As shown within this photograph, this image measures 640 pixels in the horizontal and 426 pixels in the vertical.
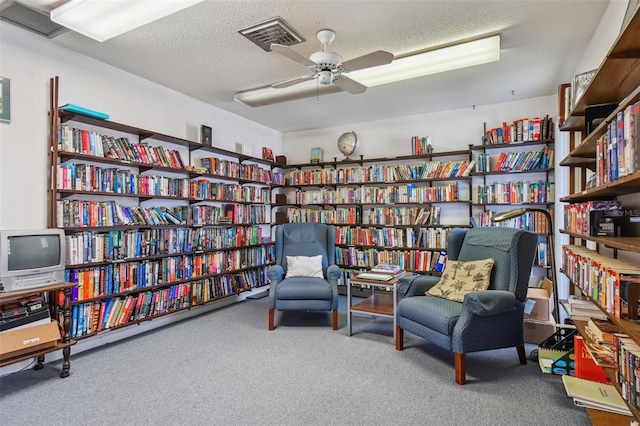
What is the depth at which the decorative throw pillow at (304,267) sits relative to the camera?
3.86 m

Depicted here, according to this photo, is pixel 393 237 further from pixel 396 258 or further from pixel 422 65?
pixel 422 65

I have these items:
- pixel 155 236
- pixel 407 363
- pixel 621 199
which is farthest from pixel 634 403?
pixel 155 236

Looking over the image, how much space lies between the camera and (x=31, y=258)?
248 cm

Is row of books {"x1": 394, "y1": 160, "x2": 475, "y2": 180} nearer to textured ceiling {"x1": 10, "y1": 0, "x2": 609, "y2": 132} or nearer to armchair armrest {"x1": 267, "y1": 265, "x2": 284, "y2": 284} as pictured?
textured ceiling {"x1": 10, "y1": 0, "x2": 609, "y2": 132}

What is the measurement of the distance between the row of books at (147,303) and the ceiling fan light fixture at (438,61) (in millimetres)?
2929

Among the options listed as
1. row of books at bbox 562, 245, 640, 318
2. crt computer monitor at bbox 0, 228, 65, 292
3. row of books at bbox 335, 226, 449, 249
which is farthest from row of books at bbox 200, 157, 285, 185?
row of books at bbox 562, 245, 640, 318

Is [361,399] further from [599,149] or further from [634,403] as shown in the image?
[599,149]

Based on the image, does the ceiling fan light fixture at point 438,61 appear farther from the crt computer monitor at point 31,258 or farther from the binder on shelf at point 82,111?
the crt computer monitor at point 31,258

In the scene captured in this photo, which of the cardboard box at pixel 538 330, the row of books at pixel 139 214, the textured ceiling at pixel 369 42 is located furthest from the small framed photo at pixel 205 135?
the cardboard box at pixel 538 330

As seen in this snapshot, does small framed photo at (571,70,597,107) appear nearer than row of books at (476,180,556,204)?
Yes

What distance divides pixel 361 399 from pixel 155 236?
258cm

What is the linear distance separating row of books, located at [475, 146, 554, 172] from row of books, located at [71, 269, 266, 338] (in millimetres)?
3474

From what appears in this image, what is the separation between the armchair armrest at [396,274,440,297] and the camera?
3102 mm

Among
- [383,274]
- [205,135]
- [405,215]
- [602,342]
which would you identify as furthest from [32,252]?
[405,215]
